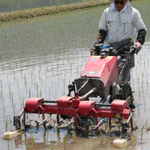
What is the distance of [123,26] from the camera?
550cm

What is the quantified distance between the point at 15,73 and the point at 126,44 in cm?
341

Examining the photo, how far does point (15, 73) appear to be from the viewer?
792 cm

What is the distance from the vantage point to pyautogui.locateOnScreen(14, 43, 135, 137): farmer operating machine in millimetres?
4164

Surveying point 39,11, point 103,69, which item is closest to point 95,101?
point 103,69

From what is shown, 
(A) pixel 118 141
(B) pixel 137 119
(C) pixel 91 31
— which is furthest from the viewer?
(C) pixel 91 31

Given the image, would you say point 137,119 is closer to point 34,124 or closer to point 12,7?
point 34,124

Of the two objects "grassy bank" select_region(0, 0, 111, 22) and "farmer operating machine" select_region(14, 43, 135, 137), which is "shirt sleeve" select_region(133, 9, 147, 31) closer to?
"farmer operating machine" select_region(14, 43, 135, 137)

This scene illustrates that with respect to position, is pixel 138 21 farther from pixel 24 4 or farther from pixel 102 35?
pixel 24 4

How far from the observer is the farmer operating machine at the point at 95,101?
4164mm

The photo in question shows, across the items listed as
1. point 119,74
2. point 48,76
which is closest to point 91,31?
point 48,76

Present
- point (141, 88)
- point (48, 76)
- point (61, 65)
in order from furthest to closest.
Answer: point (61, 65), point (48, 76), point (141, 88)

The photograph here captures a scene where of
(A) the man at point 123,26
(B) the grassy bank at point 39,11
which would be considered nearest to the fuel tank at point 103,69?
(A) the man at point 123,26

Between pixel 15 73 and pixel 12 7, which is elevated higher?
pixel 12 7

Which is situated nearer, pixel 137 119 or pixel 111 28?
pixel 137 119
